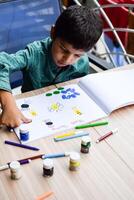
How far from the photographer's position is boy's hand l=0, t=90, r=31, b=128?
3.15 feet

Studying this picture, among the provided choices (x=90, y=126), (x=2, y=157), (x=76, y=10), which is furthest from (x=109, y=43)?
(x=2, y=157)

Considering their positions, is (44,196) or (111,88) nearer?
(44,196)

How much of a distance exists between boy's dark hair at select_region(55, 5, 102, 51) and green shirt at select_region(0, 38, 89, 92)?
0.15 meters

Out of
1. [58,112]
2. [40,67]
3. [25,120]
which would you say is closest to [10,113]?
[25,120]

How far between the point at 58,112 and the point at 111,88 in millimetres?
212

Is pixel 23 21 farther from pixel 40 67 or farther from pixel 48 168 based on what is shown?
pixel 48 168

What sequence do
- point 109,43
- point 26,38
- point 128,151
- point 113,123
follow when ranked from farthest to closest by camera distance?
point 109,43 → point 26,38 → point 113,123 → point 128,151

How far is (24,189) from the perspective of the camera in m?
0.78

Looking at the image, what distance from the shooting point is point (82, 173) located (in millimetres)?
834

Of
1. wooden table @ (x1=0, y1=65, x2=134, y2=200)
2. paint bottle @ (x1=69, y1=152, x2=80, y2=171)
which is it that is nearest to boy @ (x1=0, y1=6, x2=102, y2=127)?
wooden table @ (x1=0, y1=65, x2=134, y2=200)

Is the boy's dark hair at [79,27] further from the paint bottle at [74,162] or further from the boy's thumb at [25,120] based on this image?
the paint bottle at [74,162]

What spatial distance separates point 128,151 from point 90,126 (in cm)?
14

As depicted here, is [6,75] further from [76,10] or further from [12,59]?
[76,10]

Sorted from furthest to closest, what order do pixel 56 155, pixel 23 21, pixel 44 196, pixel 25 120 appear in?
pixel 23 21 → pixel 25 120 → pixel 56 155 → pixel 44 196
